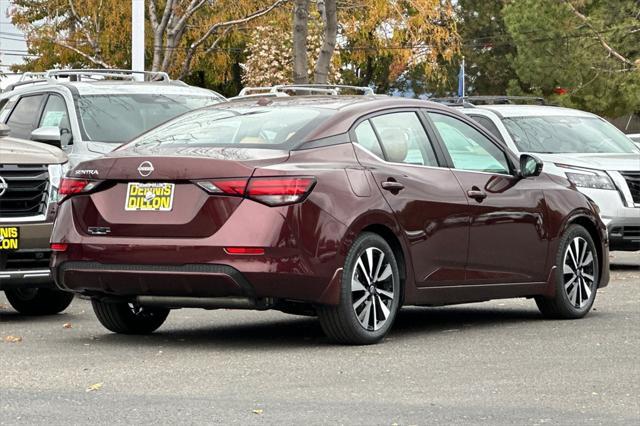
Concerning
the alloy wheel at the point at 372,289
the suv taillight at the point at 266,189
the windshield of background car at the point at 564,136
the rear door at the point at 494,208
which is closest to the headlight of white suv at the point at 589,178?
the windshield of background car at the point at 564,136

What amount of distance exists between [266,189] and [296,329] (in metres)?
2.00

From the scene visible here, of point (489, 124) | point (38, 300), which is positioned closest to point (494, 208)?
point (38, 300)

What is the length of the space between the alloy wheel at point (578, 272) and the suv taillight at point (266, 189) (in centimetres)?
299

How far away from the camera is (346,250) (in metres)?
9.47

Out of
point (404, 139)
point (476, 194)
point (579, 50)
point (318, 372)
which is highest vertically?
point (404, 139)

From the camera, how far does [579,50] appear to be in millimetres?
60875

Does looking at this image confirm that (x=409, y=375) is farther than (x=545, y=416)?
Yes

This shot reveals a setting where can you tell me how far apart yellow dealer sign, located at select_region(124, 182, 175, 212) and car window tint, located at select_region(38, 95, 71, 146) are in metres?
5.56

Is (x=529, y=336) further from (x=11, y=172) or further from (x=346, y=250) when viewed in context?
(x=11, y=172)

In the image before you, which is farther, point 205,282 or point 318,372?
point 205,282

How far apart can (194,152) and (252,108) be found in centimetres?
101

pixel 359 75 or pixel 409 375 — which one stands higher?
pixel 409 375

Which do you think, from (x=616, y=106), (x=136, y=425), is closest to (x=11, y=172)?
(x=136, y=425)

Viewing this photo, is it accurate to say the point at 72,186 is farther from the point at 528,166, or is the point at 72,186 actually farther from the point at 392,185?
the point at 528,166
